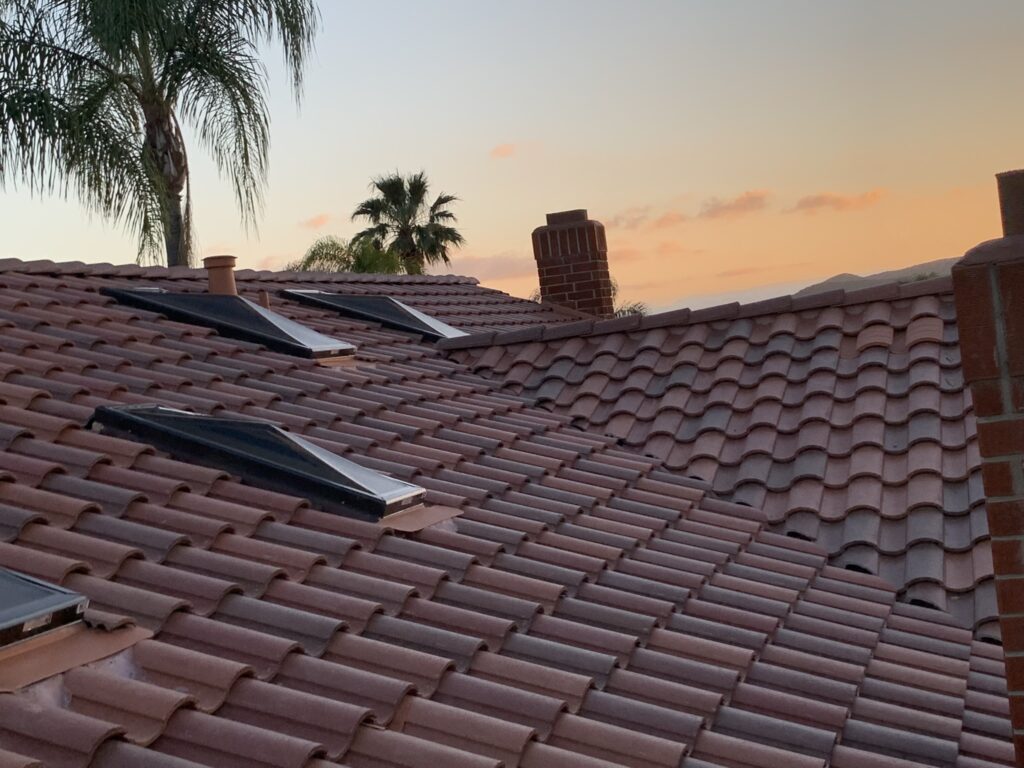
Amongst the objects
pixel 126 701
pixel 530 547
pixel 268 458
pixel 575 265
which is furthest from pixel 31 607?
pixel 575 265

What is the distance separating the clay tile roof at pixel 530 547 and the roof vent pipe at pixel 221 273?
2.56 feet

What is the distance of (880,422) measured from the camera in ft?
24.6

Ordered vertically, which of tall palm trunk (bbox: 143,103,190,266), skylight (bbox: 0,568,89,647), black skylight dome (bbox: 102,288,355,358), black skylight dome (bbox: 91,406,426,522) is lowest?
skylight (bbox: 0,568,89,647)

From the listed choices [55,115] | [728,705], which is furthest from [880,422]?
[55,115]

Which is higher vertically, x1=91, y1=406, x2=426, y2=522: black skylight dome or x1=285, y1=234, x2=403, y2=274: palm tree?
x1=285, y1=234, x2=403, y2=274: palm tree

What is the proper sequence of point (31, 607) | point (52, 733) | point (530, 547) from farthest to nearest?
point (530, 547) < point (31, 607) < point (52, 733)

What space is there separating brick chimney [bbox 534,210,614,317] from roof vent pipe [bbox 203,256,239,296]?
706cm

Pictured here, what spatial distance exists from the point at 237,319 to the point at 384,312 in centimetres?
235

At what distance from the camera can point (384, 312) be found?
32.7 feet

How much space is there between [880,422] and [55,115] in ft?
50.7

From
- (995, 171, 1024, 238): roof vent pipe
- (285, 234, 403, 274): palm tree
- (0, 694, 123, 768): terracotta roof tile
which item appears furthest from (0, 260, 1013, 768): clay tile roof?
(285, 234, 403, 274): palm tree

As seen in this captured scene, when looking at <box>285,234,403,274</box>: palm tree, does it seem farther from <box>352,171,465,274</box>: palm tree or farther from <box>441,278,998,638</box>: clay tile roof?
<box>441,278,998,638</box>: clay tile roof

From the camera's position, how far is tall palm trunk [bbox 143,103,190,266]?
2120cm

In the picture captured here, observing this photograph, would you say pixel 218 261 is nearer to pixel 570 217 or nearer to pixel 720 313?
pixel 720 313
